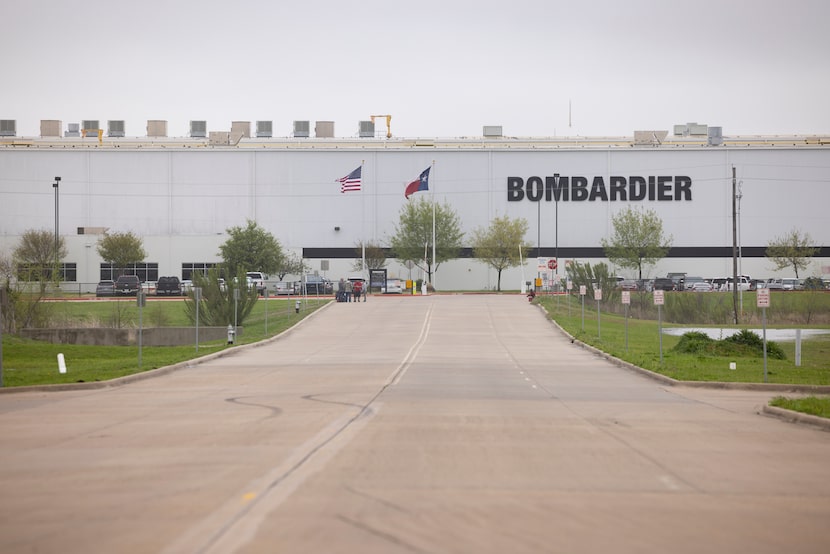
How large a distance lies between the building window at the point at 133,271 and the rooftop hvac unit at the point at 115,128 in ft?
67.1

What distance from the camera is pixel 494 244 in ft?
312

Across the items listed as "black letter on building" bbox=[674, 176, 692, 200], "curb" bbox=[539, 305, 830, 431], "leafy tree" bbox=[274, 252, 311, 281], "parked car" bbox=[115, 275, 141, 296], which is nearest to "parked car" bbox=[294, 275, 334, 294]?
"leafy tree" bbox=[274, 252, 311, 281]

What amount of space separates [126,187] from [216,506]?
303 ft

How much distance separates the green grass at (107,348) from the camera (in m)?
28.6

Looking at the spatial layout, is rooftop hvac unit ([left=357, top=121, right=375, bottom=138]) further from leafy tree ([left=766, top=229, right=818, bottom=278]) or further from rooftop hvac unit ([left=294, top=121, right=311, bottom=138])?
leafy tree ([left=766, top=229, right=818, bottom=278])

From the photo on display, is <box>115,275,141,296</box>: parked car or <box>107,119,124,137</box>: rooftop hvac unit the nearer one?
<box>115,275,141,296</box>: parked car

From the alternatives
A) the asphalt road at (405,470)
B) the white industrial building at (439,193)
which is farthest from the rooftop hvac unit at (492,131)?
the asphalt road at (405,470)

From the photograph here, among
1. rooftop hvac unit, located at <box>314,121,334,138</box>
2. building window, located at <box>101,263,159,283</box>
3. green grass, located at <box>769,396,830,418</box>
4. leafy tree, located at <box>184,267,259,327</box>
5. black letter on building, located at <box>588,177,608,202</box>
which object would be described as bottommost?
green grass, located at <box>769,396,830,418</box>

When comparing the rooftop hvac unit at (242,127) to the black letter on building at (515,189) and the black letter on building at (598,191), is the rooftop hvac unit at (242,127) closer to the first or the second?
the black letter on building at (515,189)

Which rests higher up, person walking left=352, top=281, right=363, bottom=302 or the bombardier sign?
the bombardier sign

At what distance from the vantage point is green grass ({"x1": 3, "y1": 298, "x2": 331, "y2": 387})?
93.9 ft

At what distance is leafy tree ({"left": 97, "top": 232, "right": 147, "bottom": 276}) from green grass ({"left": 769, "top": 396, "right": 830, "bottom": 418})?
7573 cm

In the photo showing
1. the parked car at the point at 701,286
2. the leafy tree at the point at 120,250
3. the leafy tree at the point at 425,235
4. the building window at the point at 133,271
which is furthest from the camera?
the leafy tree at the point at 425,235

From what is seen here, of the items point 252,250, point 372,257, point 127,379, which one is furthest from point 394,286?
point 127,379
